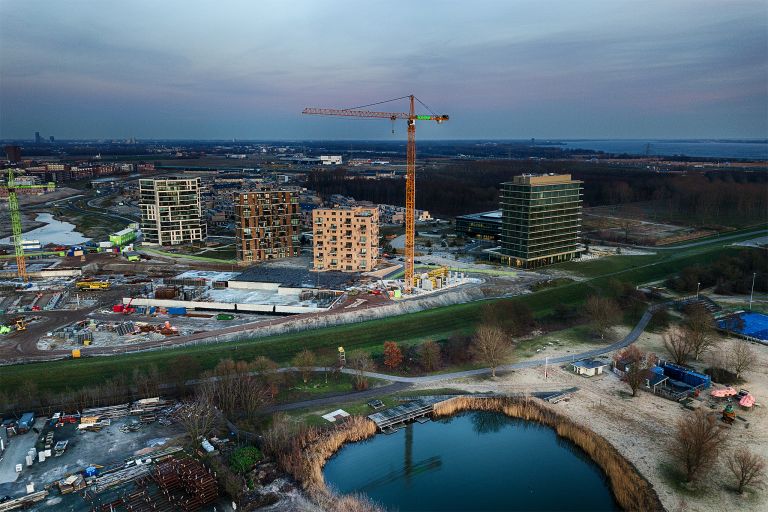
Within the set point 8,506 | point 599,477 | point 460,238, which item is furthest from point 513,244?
point 8,506

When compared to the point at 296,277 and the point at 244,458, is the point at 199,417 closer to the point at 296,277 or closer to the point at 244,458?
the point at 244,458

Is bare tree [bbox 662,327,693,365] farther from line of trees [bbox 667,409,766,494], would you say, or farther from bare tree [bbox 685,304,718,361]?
line of trees [bbox 667,409,766,494]

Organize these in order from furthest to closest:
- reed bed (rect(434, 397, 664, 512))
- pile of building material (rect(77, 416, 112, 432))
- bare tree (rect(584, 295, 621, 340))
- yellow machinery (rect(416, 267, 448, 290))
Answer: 1. yellow machinery (rect(416, 267, 448, 290))
2. bare tree (rect(584, 295, 621, 340))
3. pile of building material (rect(77, 416, 112, 432))
4. reed bed (rect(434, 397, 664, 512))

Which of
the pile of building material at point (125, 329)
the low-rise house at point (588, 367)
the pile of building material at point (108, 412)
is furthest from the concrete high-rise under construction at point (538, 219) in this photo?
the pile of building material at point (108, 412)

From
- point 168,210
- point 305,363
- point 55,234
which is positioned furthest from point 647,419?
point 55,234

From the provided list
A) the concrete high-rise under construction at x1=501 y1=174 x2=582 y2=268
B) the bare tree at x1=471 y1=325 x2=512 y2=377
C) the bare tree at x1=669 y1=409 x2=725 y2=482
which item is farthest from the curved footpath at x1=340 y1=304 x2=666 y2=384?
the concrete high-rise under construction at x1=501 y1=174 x2=582 y2=268

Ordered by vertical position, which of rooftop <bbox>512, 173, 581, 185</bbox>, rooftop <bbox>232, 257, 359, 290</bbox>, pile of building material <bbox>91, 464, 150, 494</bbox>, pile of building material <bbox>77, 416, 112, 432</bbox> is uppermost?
rooftop <bbox>512, 173, 581, 185</bbox>
